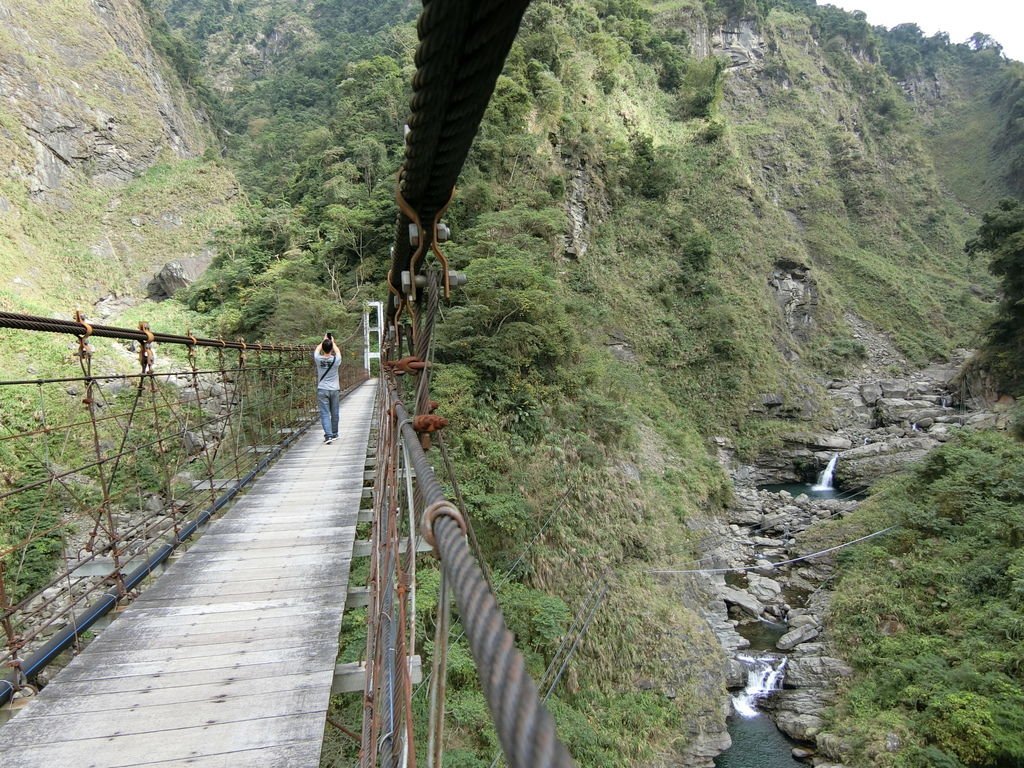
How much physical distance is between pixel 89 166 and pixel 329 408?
2188cm

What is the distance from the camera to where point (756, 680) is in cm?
755

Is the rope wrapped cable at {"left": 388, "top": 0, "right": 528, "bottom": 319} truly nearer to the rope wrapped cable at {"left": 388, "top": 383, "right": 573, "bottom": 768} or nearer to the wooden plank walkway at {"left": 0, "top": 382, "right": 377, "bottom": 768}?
the rope wrapped cable at {"left": 388, "top": 383, "right": 573, "bottom": 768}

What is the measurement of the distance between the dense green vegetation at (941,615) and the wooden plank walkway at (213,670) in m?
6.78

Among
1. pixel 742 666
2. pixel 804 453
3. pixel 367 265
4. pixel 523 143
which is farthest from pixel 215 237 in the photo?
pixel 804 453

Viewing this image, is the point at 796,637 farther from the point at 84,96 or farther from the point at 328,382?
the point at 84,96

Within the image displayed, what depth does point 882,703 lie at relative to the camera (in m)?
6.21

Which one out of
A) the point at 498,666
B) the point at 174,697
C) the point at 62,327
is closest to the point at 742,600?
the point at 174,697

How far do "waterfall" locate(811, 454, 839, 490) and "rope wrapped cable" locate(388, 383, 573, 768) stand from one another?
1697 centimetres

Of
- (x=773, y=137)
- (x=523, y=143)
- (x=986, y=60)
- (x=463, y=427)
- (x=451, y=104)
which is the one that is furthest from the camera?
(x=986, y=60)

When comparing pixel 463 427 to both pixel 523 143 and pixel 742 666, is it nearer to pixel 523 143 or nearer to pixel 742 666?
pixel 742 666

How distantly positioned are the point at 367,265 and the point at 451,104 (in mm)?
12528

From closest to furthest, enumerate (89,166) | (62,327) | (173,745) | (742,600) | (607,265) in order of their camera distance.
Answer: (173,745) → (62,327) → (742,600) → (607,265) → (89,166)

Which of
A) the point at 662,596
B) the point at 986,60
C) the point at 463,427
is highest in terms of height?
the point at 986,60

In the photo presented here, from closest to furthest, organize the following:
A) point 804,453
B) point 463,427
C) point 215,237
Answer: point 463,427 → point 804,453 → point 215,237
